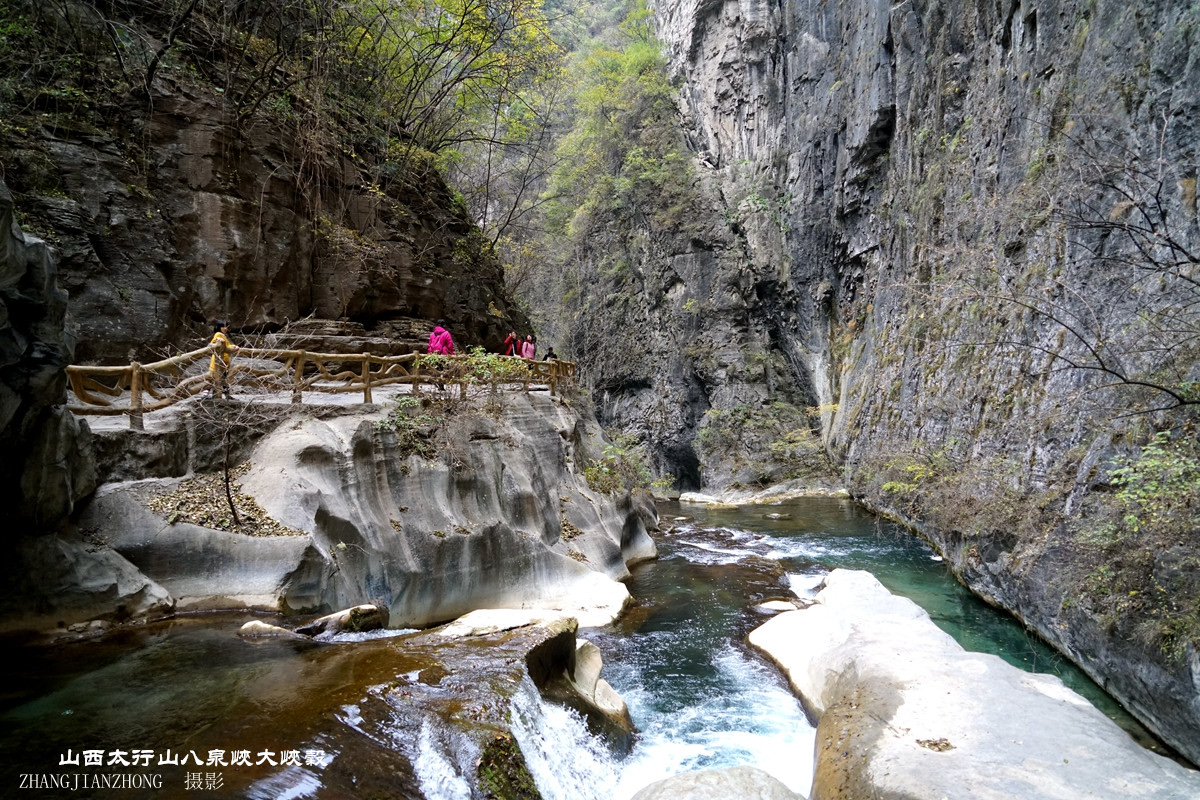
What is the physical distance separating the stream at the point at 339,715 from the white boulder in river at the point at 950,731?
62 cm

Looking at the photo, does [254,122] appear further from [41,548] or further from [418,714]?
[418,714]

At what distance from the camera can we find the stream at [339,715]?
419cm

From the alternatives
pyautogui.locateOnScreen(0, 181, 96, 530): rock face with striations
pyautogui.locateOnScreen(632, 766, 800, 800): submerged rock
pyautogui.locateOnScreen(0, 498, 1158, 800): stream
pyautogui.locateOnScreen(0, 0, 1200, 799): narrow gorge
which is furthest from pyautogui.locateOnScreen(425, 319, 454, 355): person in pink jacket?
pyautogui.locateOnScreen(632, 766, 800, 800): submerged rock

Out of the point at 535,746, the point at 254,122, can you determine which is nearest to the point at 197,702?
the point at 535,746

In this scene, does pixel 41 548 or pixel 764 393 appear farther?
pixel 764 393

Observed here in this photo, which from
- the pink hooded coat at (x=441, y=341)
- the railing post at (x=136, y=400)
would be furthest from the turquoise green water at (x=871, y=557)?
the railing post at (x=136, y=400)

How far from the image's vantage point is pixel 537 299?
43.1 m

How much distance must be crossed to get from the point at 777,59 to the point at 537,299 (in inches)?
807

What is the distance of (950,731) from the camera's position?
598 cm

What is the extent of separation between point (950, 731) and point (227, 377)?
393 inches

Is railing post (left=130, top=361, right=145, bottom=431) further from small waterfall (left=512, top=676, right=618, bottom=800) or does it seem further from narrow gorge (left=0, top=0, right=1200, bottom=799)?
small waterfall (left=512, top=676, right=618, bottom=800)

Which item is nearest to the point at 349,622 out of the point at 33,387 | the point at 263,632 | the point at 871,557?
the point at 263,632

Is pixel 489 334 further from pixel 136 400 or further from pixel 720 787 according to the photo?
pixel 720 787

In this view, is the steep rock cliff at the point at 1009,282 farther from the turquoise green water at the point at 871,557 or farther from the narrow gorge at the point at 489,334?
the turquoise green water at the point at 871,557
